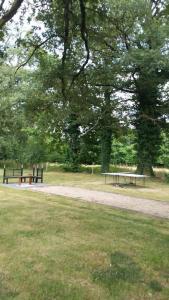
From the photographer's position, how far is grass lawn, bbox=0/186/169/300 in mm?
4363

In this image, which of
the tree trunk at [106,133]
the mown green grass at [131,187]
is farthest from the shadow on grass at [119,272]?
the tree trunk at [106,133]

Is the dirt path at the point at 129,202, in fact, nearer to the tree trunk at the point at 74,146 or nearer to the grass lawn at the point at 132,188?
the grass lawn at the point at 132,188

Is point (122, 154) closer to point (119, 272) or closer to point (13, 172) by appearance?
point (13, 172)

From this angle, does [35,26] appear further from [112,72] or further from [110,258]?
[112,72]

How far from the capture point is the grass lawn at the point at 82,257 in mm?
4363

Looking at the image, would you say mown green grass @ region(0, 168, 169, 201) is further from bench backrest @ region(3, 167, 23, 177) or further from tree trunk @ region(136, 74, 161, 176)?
tree trunk @ region(136, 74, 161, 176)

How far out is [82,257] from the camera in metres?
5.53

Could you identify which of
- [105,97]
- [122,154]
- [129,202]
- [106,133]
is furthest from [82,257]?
[122,154]

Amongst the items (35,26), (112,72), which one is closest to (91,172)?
(112,72)

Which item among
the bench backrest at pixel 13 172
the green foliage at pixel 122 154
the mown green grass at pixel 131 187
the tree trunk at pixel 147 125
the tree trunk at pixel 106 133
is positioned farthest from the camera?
the green foliage at pixel 122 154

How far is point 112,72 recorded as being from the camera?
21.5 meters

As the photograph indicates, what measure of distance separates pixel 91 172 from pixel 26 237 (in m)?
21.2

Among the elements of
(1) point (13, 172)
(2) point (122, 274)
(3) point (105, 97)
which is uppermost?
(3) point (105, 97)

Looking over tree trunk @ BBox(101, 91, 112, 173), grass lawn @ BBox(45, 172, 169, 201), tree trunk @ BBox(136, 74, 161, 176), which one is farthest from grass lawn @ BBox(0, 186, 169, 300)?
tree trunk @ BBox(136, 74, 161, 176)
